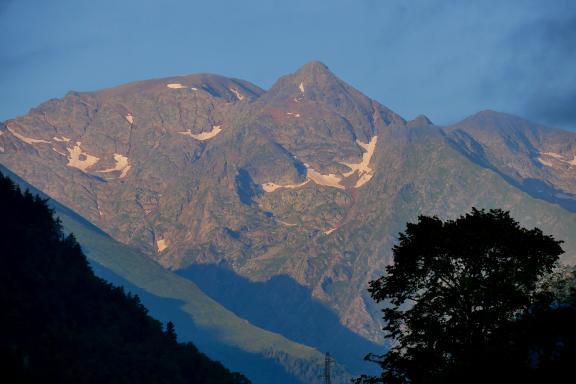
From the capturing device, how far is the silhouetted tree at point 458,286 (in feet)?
259

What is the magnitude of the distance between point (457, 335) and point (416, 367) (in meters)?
3.68

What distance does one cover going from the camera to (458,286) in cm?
8006

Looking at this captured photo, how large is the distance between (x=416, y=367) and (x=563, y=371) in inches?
522

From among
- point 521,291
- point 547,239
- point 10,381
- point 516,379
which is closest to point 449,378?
point 516,379

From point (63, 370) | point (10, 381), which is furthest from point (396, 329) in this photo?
point (63, 370)

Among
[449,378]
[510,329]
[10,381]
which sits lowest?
[10,381]

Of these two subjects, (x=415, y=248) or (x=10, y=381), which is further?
(x=10, y=381)

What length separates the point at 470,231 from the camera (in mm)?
82438

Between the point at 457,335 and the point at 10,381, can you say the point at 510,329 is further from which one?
the point at 10,381

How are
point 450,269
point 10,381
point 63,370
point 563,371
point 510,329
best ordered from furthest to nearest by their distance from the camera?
point 63,370 < point 10,381 < point 450,269 < point 510,329 < point 563,371

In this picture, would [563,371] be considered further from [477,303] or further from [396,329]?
[396,329]

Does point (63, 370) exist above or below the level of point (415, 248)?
below

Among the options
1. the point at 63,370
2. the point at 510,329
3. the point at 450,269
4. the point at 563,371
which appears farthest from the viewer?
the point at 63,370

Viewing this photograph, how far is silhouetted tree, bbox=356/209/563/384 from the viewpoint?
79.0m
